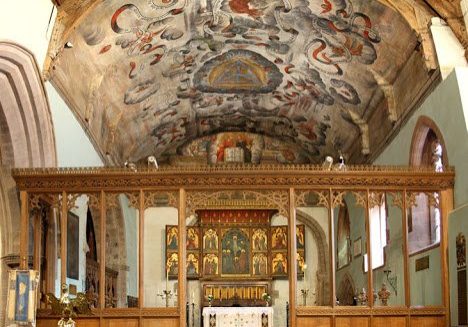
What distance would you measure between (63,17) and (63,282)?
5.03 m

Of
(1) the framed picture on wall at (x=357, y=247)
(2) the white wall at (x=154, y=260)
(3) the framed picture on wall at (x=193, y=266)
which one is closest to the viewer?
(1) the framed picture on wall at (x=357, y=247)

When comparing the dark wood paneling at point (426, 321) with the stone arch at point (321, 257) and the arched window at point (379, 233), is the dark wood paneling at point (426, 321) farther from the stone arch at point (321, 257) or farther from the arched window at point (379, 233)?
the stone arch at point (321, 257)

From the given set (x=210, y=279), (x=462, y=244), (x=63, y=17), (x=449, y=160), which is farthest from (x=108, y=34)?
(x=210, y=279)

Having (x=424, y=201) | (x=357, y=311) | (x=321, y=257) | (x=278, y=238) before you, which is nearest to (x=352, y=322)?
(x=357, y=311)

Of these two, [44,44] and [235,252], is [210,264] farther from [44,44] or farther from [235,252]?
[44,44]

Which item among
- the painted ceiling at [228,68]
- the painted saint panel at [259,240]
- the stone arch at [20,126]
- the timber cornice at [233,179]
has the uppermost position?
the painted ceiling at [228,68]

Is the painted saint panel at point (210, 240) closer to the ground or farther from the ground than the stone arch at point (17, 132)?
closer to the ground

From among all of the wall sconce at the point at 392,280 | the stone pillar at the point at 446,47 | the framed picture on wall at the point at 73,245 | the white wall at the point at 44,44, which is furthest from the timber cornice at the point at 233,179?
the wall sconce at the point at 392,280

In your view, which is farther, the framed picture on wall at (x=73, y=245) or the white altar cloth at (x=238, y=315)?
the white altar cloth at (x=238, y=315)

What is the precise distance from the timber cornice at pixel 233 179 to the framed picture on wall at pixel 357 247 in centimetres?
870

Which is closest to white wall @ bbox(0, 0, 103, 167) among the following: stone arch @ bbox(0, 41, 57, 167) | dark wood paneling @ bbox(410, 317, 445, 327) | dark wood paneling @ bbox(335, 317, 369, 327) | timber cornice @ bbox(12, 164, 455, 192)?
stone arch @ bbox(0, 41, 57, 167)

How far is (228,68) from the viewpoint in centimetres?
2198

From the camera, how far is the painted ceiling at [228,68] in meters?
17.0

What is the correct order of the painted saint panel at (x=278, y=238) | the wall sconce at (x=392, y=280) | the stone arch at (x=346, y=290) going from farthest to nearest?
the painted saint panel at (x=278, y=238), the stone arch at (x=346, y=290), the wall sconce at (x=392, y=280)
